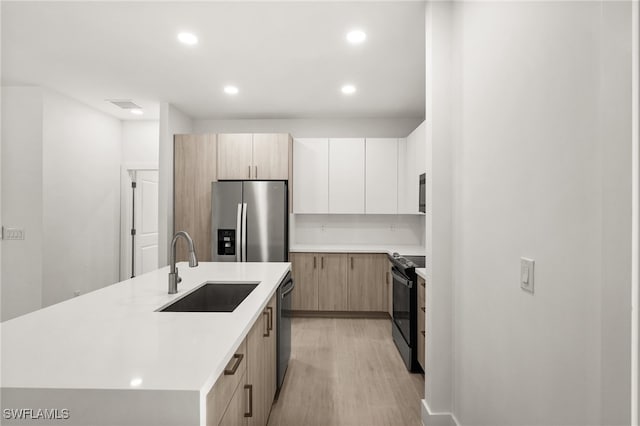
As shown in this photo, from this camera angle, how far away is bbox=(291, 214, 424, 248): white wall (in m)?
4.79

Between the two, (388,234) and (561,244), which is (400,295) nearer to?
(388,234)

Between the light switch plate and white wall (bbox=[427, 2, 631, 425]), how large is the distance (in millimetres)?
27

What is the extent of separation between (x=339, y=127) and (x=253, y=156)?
132 centimetres

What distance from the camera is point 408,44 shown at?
2736mm

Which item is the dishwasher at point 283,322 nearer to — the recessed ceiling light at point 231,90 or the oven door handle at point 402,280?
the oven door handle at point 402,280

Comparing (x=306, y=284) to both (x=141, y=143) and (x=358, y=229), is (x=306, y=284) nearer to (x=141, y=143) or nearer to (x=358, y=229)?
(x=358, y=229)

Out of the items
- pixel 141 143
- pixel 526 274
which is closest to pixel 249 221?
pixel 141 143

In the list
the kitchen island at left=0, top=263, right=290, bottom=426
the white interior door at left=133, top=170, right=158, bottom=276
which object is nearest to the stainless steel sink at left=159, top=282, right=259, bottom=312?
the kitchen island at left=0, top=263, right=290, bottom=426

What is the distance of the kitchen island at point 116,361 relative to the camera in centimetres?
83

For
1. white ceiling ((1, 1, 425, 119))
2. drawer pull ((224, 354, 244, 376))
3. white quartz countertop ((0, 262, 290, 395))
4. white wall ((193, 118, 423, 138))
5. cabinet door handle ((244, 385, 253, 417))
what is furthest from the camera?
white wall ((193, 118, 423, 138))

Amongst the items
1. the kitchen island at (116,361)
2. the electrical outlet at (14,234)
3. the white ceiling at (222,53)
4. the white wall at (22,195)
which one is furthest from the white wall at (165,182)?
the kitchen island at (116,361)

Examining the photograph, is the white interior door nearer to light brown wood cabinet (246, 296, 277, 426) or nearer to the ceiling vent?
the ceiling vent

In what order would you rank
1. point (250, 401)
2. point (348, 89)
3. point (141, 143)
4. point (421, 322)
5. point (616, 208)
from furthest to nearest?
point (141, 143) < point (348, 89) < point (421, 322) < point (250, 401) < point (616, 208)

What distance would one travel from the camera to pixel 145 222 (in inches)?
206
